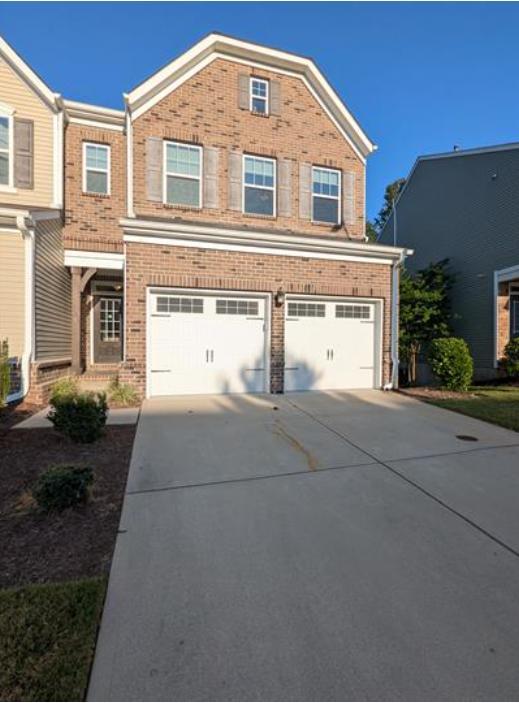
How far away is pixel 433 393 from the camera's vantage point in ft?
30.3

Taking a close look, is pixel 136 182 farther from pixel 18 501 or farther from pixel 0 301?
pixel 18 501

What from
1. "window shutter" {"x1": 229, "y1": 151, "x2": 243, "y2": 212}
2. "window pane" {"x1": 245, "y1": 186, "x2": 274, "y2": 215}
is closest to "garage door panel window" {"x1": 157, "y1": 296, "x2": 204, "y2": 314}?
"window shutter" {"x1": 229, "y1": 151, "x2": 243, "y2": 212}

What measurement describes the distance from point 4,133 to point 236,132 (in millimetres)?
5942

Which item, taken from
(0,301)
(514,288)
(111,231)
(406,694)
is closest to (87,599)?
(406,694)

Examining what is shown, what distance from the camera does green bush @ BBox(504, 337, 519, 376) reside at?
37.7 ft

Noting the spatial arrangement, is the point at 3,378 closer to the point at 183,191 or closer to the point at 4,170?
the point at 183,191

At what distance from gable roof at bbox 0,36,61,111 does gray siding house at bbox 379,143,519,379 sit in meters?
13.7

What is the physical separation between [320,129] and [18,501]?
462 inches

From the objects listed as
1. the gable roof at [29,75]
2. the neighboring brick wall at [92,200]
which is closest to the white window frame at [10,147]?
the gable roof at [29,75]

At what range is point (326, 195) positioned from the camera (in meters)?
11.3

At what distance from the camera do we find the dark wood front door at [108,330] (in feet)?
39.5

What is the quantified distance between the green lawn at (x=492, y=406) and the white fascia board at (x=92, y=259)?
9029 millimetres

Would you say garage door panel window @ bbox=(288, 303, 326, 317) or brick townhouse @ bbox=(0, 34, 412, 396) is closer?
brick townhouse @ bbox=(0, 34, 412, 396)

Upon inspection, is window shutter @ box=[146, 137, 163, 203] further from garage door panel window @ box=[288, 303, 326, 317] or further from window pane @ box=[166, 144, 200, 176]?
garage door panel window @ box=[288, 303, 326, 317]
